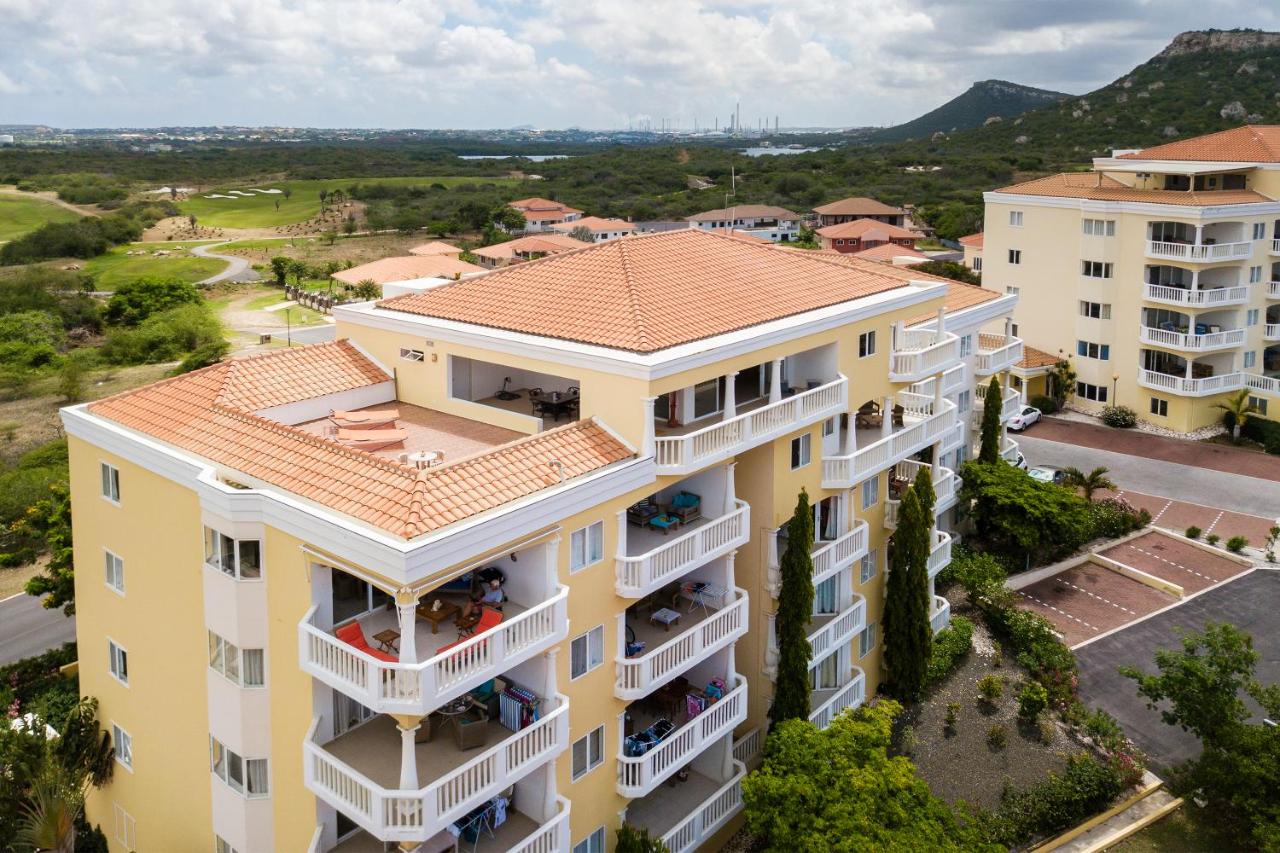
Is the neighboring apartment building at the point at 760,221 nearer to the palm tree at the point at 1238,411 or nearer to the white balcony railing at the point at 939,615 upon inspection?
the palm tree at the point at 1238,411

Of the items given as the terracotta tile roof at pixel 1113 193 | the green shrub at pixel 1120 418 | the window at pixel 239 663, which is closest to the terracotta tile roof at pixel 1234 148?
the terracotta tile roof at pixel 1113 193

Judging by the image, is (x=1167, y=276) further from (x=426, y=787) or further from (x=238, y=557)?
(x=238, y=557)

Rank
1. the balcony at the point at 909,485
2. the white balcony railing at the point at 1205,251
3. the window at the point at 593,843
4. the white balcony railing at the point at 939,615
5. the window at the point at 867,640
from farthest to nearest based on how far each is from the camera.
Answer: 1. the white balcony railing at the point at 1205,251
2. the white balcony railing at the point at 939,615
3. the balcony at the point at 909,485
4. the window at the point at 867,640
5. the window at the point at 593,843

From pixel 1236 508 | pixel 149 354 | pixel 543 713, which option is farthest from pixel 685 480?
pixel 149 354

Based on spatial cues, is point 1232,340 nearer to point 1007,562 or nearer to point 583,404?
point 1007,562

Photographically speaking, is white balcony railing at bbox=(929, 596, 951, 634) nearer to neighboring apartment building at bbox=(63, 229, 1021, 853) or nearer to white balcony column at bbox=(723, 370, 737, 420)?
neighboring apartment building at bbox=(63, 229, 1021, 853)

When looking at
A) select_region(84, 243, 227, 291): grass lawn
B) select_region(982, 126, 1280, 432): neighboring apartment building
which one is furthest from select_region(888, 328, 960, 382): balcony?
select_region(84, 243, 227, 291): grass lawn
